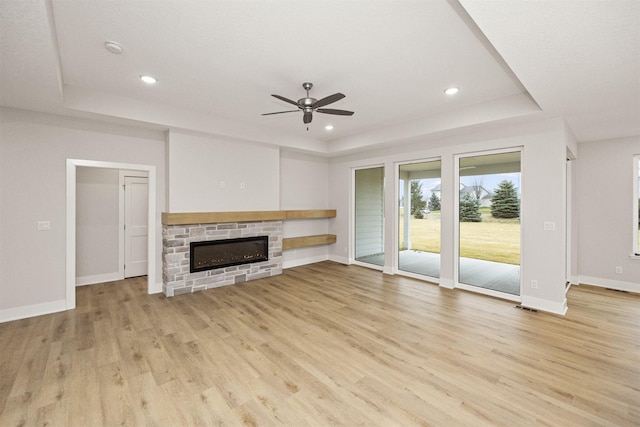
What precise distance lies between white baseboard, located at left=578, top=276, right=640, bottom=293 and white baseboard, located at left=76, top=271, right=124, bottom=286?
339 inches

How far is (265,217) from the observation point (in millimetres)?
5402

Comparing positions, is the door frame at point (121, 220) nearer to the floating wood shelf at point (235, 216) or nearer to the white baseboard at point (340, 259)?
the floating wood shelf at point (235, 216)

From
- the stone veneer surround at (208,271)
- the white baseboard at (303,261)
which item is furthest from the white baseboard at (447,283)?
the stone veneer surround at (208,271)

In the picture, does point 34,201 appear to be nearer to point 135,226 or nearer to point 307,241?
point 135,226

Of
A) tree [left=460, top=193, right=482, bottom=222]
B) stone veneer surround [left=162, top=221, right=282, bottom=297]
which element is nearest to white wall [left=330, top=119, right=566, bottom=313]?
tree [left=460, top=193, right=482, bottom=222]

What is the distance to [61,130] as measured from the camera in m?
3.73

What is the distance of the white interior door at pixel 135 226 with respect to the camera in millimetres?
5301

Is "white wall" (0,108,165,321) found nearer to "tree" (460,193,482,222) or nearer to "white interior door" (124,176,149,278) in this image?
"white interior door" (124,176,149,278)

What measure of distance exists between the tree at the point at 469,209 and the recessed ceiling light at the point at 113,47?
502 cm

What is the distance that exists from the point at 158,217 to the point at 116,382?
2844mm

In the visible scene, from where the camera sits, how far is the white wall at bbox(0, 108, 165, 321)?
3.43 m

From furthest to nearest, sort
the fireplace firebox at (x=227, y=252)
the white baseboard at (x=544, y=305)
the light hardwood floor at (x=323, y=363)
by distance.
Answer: the fireplace firebox at (x=227, y=252)
the white baseboard at (x=544, y=305)
the light hardwood floor at (x=323, y=363)

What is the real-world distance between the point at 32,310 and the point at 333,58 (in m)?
4.88

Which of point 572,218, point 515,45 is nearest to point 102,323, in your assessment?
point 515,45
